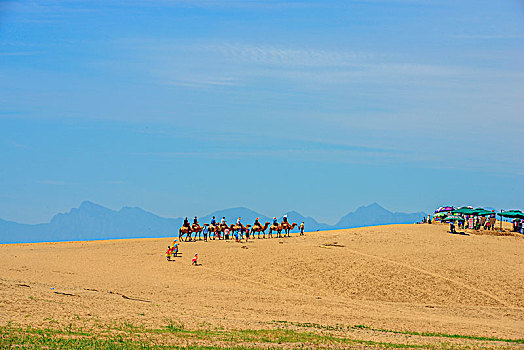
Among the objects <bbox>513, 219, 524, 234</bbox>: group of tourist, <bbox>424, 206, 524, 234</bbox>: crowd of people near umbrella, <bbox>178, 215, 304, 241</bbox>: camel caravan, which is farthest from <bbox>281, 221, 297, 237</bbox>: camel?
<bbox>513, 219, 524, 234</bbox>: group of tourist

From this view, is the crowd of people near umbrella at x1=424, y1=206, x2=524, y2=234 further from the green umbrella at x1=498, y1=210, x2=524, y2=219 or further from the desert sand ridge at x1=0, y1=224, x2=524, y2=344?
the desert sand ridge at x1=0, y1=224, x2=524, y2=344

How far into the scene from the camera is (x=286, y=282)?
33.9m

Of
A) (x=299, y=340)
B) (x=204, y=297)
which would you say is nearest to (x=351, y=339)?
(x=299, y=340)

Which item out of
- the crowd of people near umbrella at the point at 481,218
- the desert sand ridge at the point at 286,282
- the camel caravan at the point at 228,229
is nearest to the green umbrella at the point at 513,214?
the crowd of people near umbrella at the point at 481,218

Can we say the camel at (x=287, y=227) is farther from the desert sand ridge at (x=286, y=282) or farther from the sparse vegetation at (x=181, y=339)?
the sparse vegetation at (x=181, y=339)

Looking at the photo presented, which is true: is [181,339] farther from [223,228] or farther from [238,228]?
[223,228]

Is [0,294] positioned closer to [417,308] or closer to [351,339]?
[351,339]

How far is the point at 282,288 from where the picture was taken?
3278cm

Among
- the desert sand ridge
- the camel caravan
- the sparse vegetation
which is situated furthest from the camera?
the camel caravan

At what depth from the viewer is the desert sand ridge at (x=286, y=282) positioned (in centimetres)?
2388

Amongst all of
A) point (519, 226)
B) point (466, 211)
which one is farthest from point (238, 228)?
point (519, 226)

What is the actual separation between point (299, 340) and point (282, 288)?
13.7 meters

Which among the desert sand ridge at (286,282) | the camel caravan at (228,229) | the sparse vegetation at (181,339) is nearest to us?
the sparse vegetation at (181,339)

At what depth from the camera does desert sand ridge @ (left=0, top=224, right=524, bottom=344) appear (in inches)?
940
